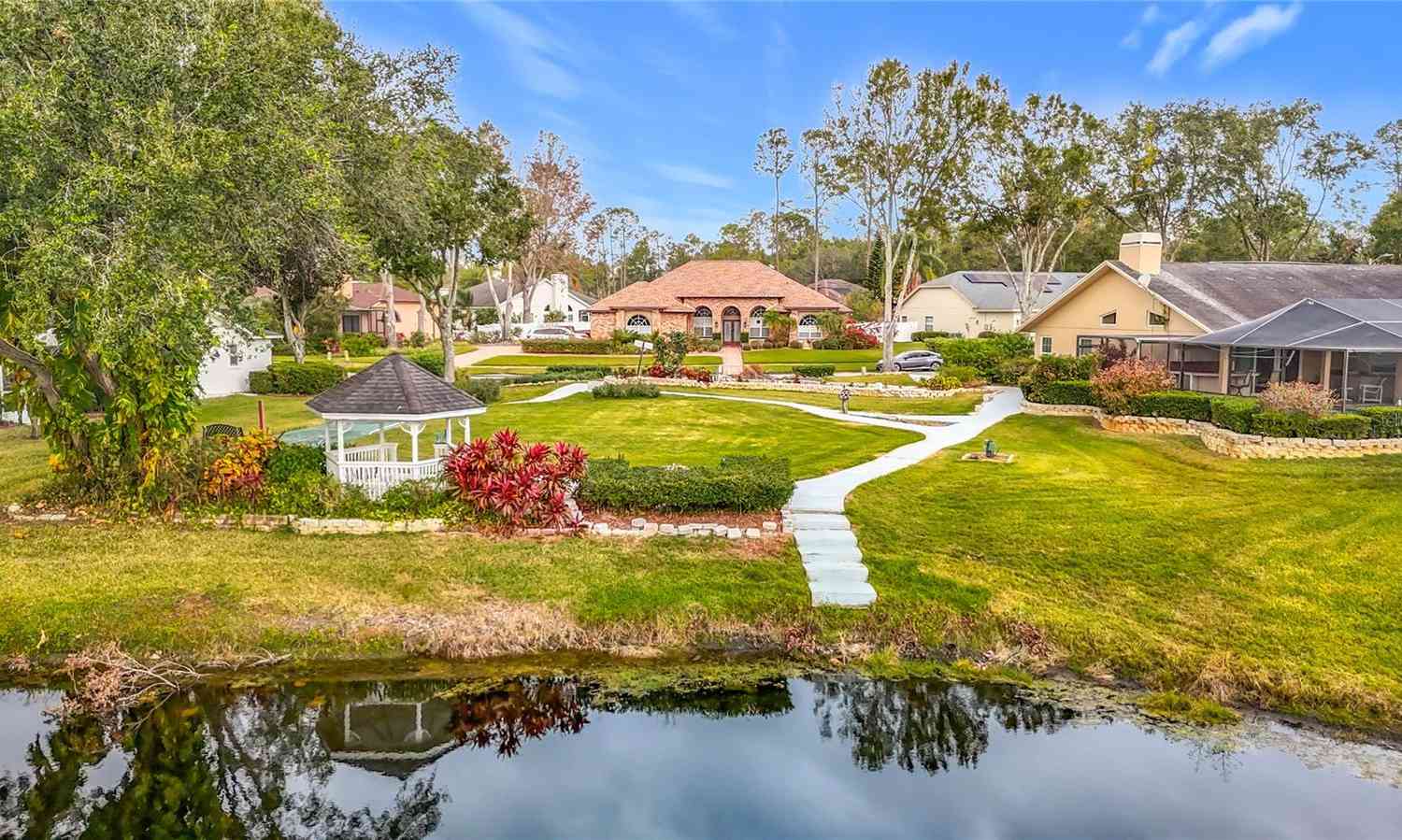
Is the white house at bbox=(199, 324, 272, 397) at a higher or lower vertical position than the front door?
lower

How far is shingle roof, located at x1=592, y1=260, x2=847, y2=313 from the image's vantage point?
53.0 m

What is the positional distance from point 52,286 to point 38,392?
12.4 feet

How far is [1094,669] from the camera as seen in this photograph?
10805 mm

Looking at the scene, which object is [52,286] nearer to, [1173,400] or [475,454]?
[475,454]

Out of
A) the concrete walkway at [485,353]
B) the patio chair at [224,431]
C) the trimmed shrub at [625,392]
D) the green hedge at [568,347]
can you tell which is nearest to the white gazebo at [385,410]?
the patio chair at [224,431]

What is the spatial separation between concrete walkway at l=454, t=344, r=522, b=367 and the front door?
12.1 meters

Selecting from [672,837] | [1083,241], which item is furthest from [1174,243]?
[672,837]

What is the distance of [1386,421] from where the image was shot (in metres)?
19.4

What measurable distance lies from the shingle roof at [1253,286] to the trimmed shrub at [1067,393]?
4.24 metres

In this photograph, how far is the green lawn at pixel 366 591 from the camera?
441 inches

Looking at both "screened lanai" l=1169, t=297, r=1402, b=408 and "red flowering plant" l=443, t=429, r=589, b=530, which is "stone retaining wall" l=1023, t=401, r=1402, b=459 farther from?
"red flowering plant" l=443, t=429, r=589, b=530

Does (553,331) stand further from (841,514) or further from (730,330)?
(841,514)

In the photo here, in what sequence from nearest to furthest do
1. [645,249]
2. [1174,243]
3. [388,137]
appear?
[388,137]
[1174,243]
[645,249]

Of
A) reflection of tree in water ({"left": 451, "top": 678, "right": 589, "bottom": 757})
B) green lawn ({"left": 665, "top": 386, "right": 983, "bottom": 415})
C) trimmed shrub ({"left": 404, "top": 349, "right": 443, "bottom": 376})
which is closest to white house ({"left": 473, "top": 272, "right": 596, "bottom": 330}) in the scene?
trimmed shrub ({"left": 404, "top": 349, "right": 443, "bottom": 376})
